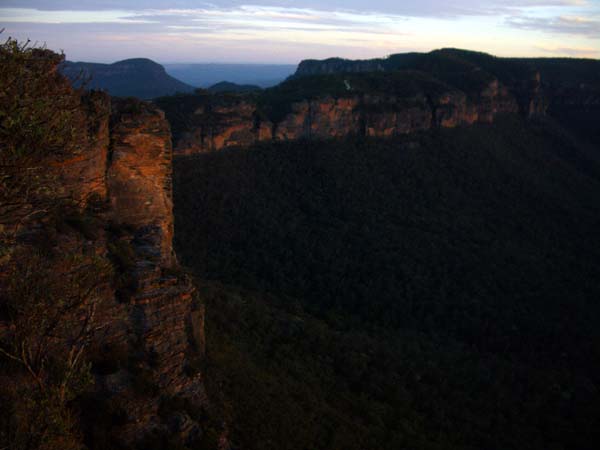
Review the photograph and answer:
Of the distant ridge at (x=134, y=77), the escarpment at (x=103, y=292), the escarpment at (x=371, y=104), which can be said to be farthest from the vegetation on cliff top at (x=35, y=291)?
the distant ridge at (x=134, y=77)

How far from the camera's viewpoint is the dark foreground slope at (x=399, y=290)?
16344 millimetres

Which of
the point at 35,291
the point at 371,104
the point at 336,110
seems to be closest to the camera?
the point at 35,291

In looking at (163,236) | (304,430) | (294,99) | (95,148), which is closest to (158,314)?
(163,236)

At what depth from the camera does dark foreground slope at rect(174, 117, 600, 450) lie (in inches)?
643

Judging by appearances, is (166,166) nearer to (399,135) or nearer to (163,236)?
(163,236)

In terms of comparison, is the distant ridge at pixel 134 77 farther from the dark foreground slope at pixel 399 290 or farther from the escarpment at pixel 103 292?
the escarpment at pixel 103 292

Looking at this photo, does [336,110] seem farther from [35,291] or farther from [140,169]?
[35,291]

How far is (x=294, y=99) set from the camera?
5484 centimetres

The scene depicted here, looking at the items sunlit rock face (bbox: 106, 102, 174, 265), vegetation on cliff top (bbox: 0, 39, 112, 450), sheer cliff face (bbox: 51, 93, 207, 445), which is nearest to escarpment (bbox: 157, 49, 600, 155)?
sunlit rock face (bbox: 106, 102, 174, 265)

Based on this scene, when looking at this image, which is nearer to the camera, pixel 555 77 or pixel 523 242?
pixel 523 242

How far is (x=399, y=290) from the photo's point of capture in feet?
106

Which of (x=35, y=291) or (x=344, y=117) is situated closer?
(x=35, y=291)

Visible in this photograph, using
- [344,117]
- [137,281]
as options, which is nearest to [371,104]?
[344,117]

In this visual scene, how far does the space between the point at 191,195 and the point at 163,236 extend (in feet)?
85.3
